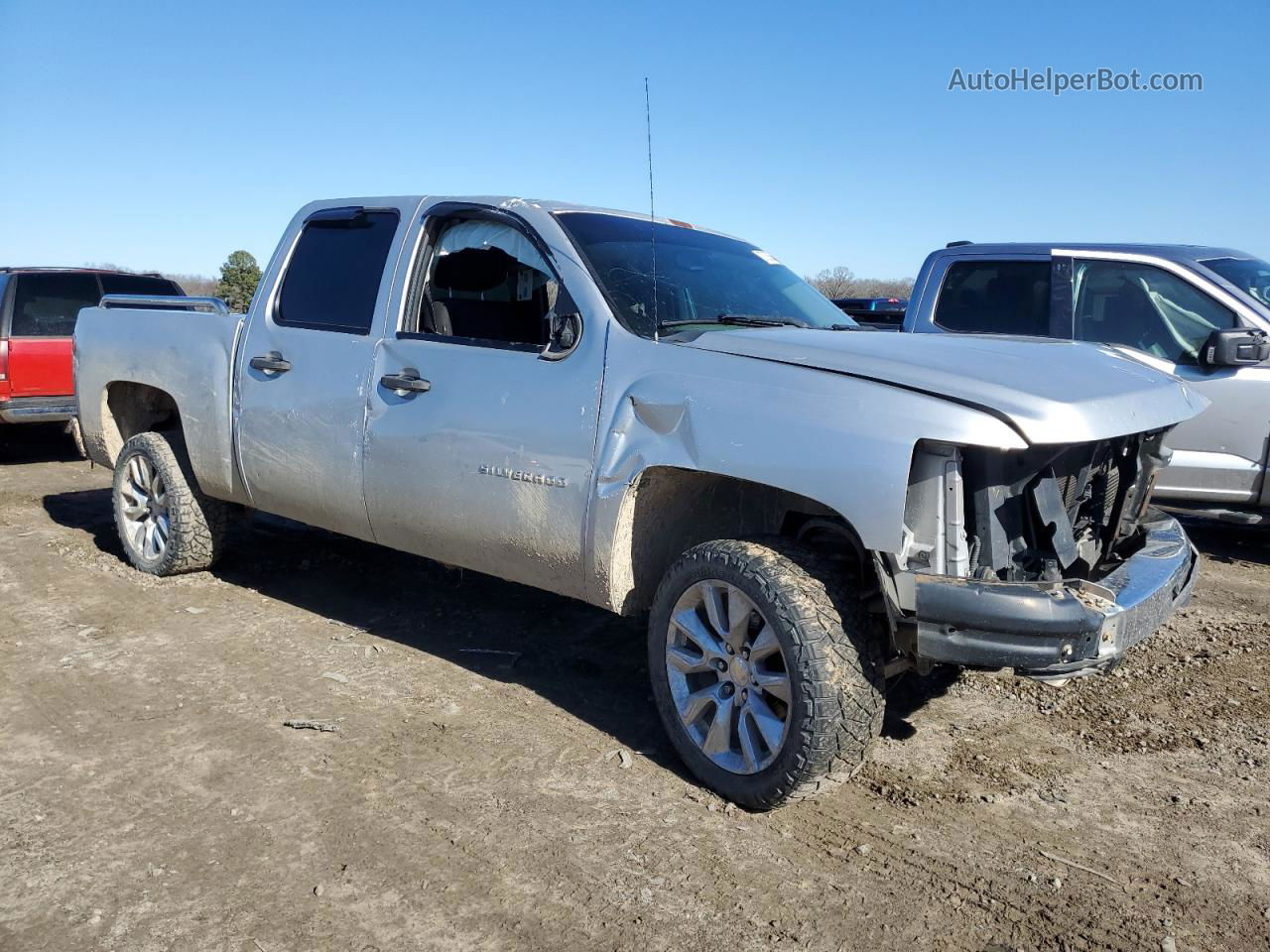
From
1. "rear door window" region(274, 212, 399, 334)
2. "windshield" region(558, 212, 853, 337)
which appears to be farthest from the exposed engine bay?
"rear door window" region(274, 212, 399, 334)

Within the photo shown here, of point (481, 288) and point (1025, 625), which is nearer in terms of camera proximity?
point (1025, 625)

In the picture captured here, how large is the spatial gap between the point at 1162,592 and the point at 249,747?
316 centimetres

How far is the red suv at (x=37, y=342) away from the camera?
978cm

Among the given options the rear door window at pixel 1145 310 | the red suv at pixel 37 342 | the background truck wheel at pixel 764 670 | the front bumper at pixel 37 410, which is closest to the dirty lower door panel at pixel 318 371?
the background truck wheel at pixel 764 670

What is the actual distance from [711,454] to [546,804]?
1249mm

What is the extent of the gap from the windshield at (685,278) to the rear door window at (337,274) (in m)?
1.02

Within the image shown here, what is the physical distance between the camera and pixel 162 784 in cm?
345

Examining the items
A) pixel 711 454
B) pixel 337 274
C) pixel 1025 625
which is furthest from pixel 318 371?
pixel 1025 625

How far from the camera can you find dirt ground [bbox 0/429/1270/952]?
2.73 metres

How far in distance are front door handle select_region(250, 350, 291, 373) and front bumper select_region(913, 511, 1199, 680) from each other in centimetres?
321

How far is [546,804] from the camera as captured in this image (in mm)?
3336

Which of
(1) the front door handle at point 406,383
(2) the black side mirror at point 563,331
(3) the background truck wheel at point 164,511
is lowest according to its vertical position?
(3) the background truck wheel at point 164,511

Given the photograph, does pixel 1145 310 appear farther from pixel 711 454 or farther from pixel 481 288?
pixel 711 454

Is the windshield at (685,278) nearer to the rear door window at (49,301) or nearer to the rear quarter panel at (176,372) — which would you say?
the rear quarter panel at (176,372)
